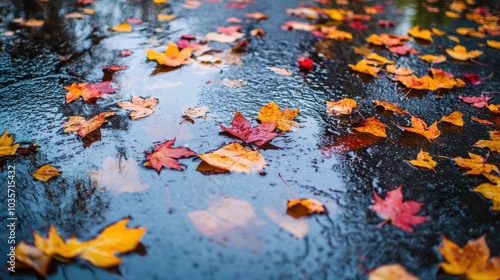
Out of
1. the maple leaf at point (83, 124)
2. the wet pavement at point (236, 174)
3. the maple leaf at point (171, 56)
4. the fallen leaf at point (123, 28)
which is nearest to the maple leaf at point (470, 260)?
the wet pavement at point (236, 174)

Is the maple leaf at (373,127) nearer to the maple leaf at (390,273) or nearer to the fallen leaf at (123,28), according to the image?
the maple leaf at (390,273)

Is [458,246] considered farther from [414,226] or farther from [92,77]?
[92,77]

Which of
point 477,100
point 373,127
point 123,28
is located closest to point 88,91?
point 123,28

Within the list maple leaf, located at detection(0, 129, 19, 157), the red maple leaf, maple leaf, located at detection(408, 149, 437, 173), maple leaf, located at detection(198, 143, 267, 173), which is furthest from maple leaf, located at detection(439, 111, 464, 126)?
maple leaf, located at detection(0, 129, 19, 157)

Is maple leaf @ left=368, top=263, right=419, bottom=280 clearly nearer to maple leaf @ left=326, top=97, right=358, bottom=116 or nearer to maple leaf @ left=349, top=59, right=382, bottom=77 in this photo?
maple leaf @ left=326, top=97, right=358, bottom=116

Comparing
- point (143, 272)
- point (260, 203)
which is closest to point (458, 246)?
point (260, 203)
